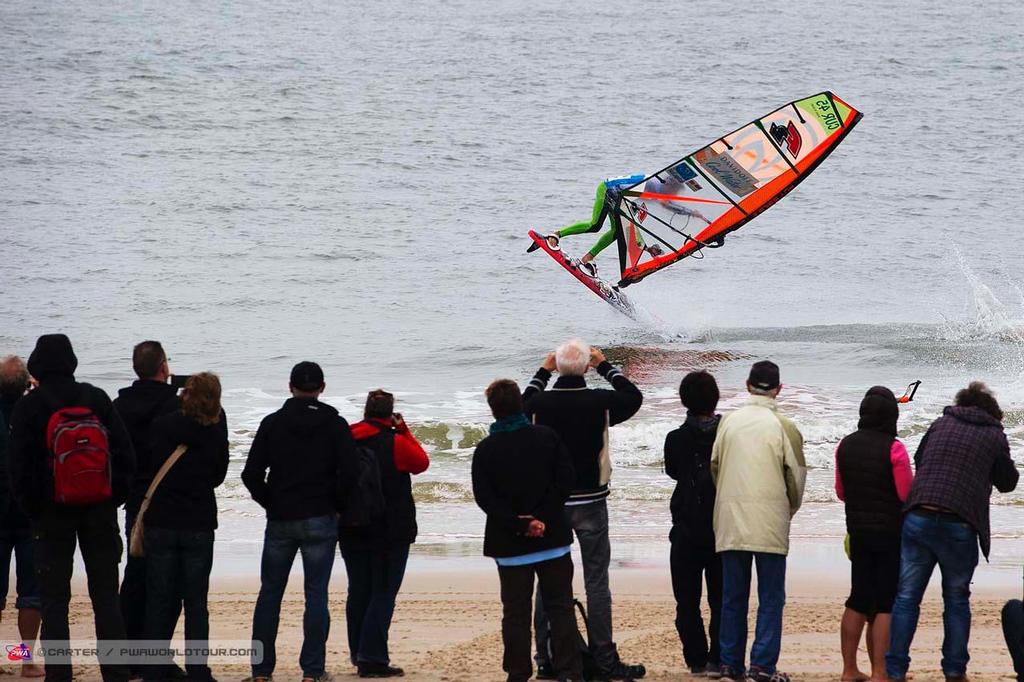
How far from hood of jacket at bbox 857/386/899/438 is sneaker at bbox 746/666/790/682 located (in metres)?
1.04

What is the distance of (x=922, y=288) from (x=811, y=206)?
6967mm

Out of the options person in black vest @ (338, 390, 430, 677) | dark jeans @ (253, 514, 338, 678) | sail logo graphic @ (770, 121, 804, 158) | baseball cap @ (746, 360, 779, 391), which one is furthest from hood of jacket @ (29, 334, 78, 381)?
sail logo graphic @ (770, 121, 804, 158)

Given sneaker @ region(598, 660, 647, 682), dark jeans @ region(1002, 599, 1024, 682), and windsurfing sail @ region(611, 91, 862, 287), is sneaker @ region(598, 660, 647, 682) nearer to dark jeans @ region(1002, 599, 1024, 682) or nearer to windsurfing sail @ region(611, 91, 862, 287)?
dark jeans @ region(1002, 599, 1024, 682)

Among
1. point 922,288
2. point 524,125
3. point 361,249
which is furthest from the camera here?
point 524,125

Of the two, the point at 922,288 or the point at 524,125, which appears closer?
the point at 922,288

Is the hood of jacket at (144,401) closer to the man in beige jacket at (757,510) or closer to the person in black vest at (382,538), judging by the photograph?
the person in black vest at (382,538)

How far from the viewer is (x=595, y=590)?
5.29 m

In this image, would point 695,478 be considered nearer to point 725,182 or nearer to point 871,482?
point 871,482

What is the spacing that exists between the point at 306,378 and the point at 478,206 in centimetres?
2538

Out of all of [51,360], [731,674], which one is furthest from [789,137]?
[51,360]

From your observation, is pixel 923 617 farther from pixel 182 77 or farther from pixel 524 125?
pixel 182 77

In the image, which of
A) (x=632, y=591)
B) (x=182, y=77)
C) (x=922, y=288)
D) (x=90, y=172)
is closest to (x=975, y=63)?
(x=922, y=288)

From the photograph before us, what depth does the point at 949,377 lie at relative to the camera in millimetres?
16734

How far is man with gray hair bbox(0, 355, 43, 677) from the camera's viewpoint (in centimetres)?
563
